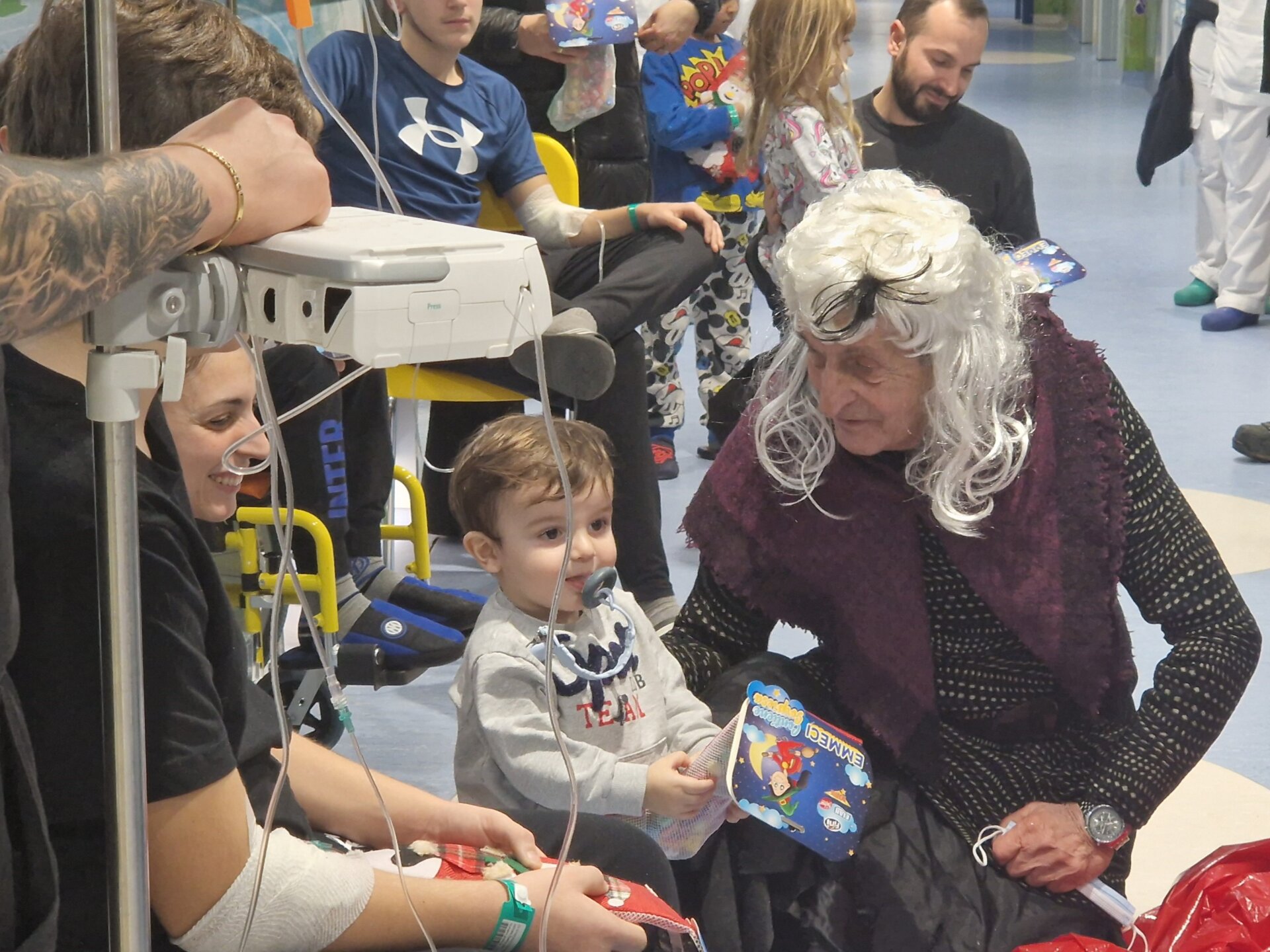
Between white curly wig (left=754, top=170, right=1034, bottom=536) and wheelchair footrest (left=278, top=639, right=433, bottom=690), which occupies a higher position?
white curly wig (left=754, top=170, right=1034, bottom=536)

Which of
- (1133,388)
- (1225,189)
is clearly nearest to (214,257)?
(1133,388)

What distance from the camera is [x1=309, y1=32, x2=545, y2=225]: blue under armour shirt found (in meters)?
3.25

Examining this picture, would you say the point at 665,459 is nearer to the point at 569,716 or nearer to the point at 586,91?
the point at 586,91

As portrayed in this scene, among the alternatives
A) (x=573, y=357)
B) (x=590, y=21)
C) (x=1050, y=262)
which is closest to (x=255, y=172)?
(x=573, y=357)

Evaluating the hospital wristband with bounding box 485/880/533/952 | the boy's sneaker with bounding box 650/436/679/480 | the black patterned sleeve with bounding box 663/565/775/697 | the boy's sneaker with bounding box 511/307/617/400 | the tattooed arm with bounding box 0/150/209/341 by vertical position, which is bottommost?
the boy's sneaker with bounding box 650/436/679/480

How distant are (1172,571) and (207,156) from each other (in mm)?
1431

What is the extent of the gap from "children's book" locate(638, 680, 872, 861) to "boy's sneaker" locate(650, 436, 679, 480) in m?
2.67

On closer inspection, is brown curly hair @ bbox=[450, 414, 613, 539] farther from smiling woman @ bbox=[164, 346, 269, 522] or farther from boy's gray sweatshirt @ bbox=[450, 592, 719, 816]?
smiling woman @ bbox=[164, 346, 269, 522]

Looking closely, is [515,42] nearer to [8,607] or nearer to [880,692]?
[880,692]

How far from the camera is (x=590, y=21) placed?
12.4 ft

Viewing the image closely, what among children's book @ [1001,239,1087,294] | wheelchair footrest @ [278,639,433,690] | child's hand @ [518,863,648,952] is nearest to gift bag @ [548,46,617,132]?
children's book @ [1001,239,1087,294]

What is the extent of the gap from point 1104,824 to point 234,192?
1401mm

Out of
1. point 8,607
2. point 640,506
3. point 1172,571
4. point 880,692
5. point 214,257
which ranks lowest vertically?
point 640,506

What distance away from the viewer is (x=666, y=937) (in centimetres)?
170
